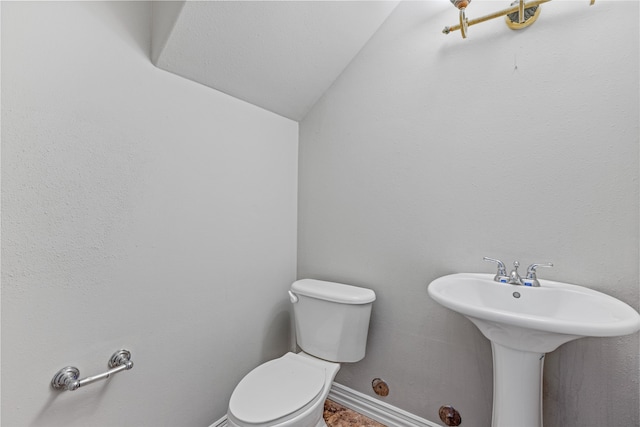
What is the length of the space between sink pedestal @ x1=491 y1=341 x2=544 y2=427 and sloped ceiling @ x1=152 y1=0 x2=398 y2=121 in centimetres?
150

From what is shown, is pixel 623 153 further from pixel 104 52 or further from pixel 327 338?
pixel 104 52

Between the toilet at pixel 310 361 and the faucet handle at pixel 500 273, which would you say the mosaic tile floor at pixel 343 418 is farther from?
the faucet handle at pixel 500 273

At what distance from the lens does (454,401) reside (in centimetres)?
130

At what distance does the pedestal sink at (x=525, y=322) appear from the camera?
746 mm

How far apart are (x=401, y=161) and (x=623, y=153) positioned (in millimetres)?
795

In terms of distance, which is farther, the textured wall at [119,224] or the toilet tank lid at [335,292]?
A: the toilet tank lid at [335,292]

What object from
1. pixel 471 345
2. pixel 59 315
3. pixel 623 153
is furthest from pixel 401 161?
pixel 59 315

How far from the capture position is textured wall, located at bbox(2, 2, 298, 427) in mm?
835

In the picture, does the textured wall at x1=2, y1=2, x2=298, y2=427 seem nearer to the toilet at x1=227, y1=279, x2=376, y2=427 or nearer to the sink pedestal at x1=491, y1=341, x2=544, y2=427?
the toilet at x1=227, y1=279, x2=376, y2=427

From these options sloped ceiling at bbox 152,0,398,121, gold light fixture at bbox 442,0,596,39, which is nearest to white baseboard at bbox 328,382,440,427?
sloped ceiling at bbox 152,0,398,121

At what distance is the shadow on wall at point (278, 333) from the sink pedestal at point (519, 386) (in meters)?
1.15

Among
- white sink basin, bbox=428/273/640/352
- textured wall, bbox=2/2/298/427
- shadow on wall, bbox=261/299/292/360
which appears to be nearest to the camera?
white sink basin, bbox=428/273/640/352

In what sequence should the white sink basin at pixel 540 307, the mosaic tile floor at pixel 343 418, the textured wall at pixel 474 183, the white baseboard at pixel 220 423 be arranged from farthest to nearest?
the mosaic tile floor at pixel 343 418
the white baseboard at pixel 220 423
the textured wall at pixel 474 183
the white sink basin at pixel 540 307

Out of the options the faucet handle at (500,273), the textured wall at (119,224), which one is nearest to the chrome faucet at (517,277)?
the faucet handle at (500,273)
